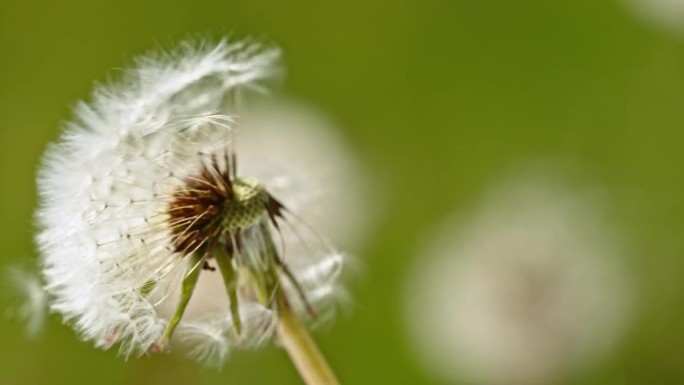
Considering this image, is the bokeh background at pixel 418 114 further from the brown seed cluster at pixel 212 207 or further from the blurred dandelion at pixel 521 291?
the brown seed cluster at pixel 212 207

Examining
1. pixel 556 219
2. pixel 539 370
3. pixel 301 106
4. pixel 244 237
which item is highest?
pixel 301 106

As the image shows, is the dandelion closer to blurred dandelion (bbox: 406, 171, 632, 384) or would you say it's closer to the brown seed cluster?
the brown seed cluster

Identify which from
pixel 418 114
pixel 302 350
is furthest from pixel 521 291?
pixel 302 350

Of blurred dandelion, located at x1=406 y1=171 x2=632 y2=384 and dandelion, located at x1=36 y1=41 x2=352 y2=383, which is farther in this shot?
blurred dandelion, located at x1=406 y1=171 x2=632 y2=384

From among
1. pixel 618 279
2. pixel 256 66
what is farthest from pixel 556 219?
pixel 256 66

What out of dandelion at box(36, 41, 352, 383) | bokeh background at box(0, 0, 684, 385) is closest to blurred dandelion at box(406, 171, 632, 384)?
bokeh background at box(0, 0, 684, 385)

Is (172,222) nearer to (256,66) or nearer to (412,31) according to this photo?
(256,66)

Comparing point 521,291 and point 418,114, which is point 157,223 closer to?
point 521,291
